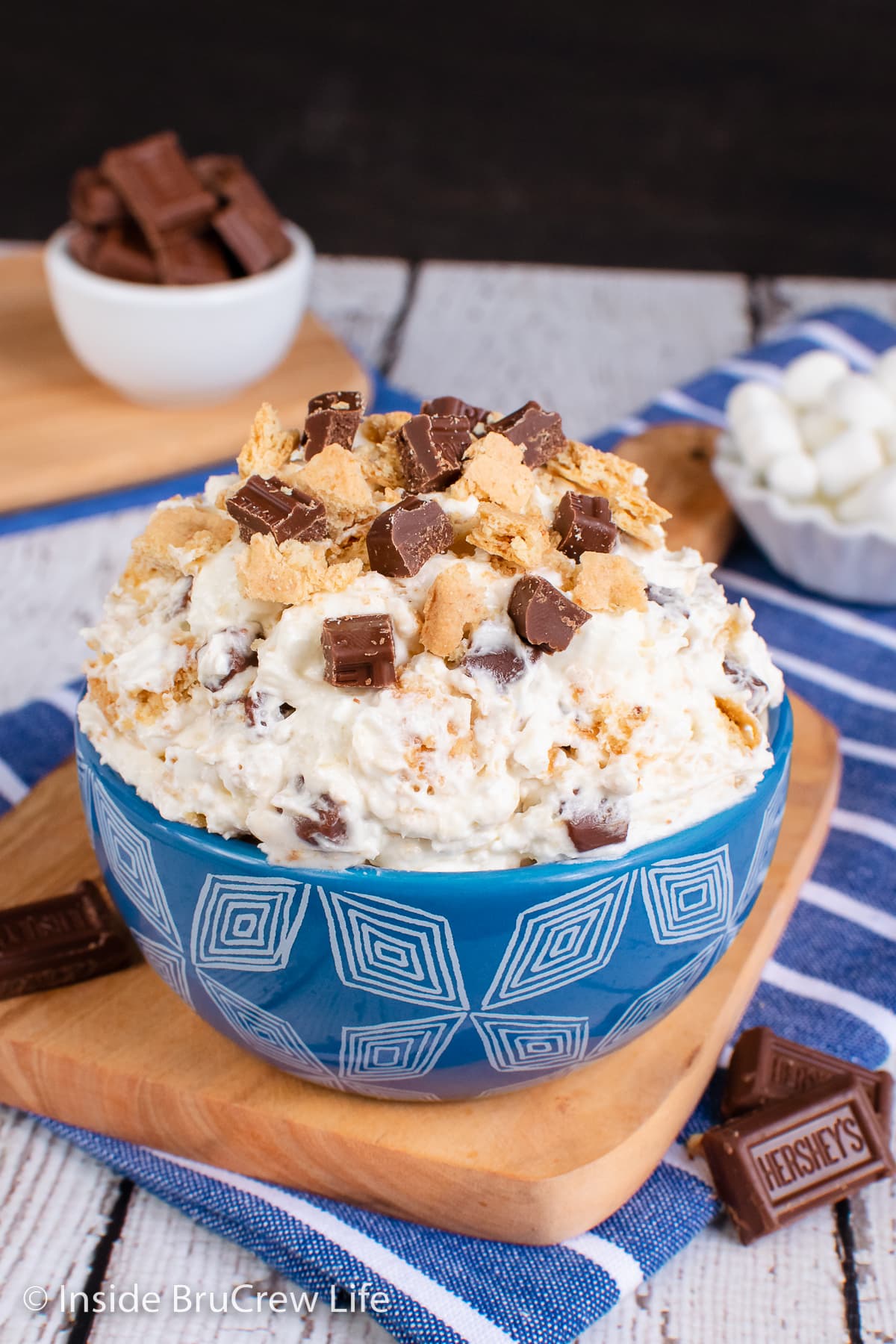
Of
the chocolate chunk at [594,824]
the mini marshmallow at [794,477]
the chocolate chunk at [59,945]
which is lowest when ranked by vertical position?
the chocolate chunk at [59,945]

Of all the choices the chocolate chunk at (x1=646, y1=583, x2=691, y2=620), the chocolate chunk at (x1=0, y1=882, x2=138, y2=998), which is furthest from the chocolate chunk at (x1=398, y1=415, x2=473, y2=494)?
the chocolate chunk at (x1=0, y1=882, x2=138, y2=998)

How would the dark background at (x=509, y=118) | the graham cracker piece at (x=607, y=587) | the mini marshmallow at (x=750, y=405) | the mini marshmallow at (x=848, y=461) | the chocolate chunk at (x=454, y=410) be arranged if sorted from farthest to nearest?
1. the dark background at (x=509, y=118)
2. the mini marshmallow at (x=750, y=405)
3. the mini marshmallow at (x=848, y=461)
4. the chocolate chunk at (x=454, y=410)
5. the graham cracker piece at (x=607, y=587)

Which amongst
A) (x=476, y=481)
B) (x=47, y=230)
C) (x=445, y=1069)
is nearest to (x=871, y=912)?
(x=445, y=1069)

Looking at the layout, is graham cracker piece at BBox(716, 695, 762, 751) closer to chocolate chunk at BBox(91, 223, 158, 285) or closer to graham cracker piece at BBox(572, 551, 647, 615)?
graham cracker piece at BBox(572, 551, 647, 615)

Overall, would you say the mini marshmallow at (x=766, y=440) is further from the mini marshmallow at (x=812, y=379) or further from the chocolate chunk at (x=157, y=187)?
the chocolate chunk at (x=157, y=187)

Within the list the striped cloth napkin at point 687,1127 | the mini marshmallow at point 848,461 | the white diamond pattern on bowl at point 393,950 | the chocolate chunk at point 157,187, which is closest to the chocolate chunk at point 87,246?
the chocolate chunk at point 157,187

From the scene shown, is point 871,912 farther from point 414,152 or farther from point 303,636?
point 414,152
